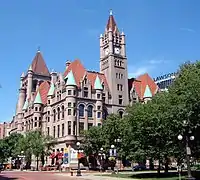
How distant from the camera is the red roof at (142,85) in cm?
9669

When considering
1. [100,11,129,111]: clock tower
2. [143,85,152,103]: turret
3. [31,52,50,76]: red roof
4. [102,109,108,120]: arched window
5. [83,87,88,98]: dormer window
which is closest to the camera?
[83,87,88,98]: dormer window

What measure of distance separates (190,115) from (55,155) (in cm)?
5164

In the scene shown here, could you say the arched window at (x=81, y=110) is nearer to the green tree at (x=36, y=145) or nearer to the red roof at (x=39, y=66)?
the green tree at (x=36, y=145)

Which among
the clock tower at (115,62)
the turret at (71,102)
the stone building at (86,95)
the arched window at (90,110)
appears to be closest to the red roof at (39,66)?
the stone building at (86,95)

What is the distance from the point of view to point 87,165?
2982 inches

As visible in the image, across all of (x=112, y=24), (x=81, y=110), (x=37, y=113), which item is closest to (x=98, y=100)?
(x=81, y=110)

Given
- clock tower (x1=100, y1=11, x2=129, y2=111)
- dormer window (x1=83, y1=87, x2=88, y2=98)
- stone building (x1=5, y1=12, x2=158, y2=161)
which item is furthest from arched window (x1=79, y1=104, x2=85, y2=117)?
clock tower (x1=100, y1=11, x2=129, y2=111)

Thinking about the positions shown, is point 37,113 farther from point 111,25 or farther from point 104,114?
point 111,25

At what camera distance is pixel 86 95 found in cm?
8256

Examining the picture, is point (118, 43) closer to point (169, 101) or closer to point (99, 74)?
point (99, 74)

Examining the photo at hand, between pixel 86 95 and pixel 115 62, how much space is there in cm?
1483

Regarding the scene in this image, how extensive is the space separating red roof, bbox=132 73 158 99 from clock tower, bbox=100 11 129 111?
663 cm

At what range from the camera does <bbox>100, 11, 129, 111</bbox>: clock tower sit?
89.1m

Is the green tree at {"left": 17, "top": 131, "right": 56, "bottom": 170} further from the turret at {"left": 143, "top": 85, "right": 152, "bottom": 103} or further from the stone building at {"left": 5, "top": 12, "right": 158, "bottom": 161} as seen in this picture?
the turret at {"left": 143, "top": 85, "right": 152, "bottom": 103}
